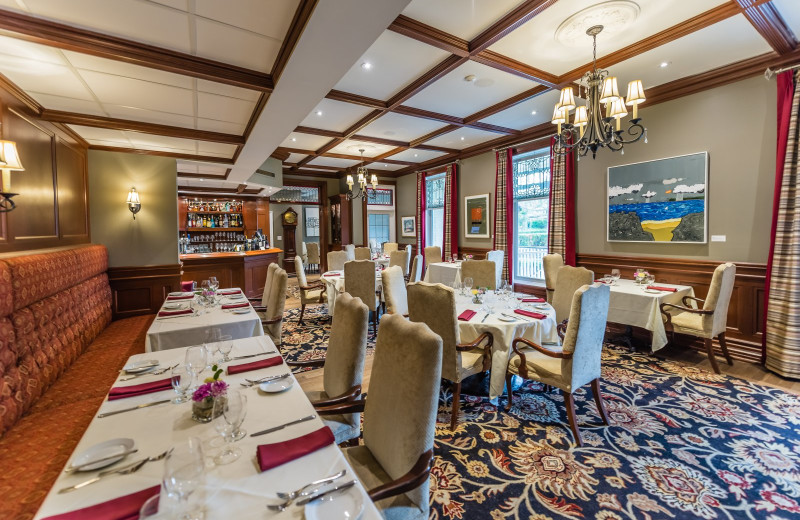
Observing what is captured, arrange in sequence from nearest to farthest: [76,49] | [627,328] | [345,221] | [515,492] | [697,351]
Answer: [515,492]
[76,49]
[697,351]
[627,328]
[345,221]

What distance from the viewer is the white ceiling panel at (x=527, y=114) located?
15.0ft

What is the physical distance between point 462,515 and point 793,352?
3815mm

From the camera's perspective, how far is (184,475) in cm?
83

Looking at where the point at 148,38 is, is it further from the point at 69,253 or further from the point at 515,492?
the point at 515,492

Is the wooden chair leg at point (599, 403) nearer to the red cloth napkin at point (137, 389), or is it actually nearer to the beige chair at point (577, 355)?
the beige chair at point (577, 355)

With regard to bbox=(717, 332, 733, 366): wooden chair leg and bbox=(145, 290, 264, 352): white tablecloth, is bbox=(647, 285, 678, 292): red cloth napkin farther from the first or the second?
bbox=(145, 290, 264, 352): white tablecloth

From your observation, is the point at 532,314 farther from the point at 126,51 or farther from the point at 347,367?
the point at 126,51

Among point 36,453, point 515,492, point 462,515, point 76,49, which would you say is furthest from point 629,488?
point 76,49

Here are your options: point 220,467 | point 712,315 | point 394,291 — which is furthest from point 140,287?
point 712,315

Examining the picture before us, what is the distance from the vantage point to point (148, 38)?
100 inches

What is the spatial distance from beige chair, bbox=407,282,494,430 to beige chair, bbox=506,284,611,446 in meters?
0.31

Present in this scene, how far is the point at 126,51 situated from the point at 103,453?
2.90 metres

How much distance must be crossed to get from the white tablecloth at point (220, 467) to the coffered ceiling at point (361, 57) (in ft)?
7.46

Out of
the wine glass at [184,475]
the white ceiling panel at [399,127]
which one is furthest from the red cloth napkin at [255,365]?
the white ceiling panel at [399,127]
